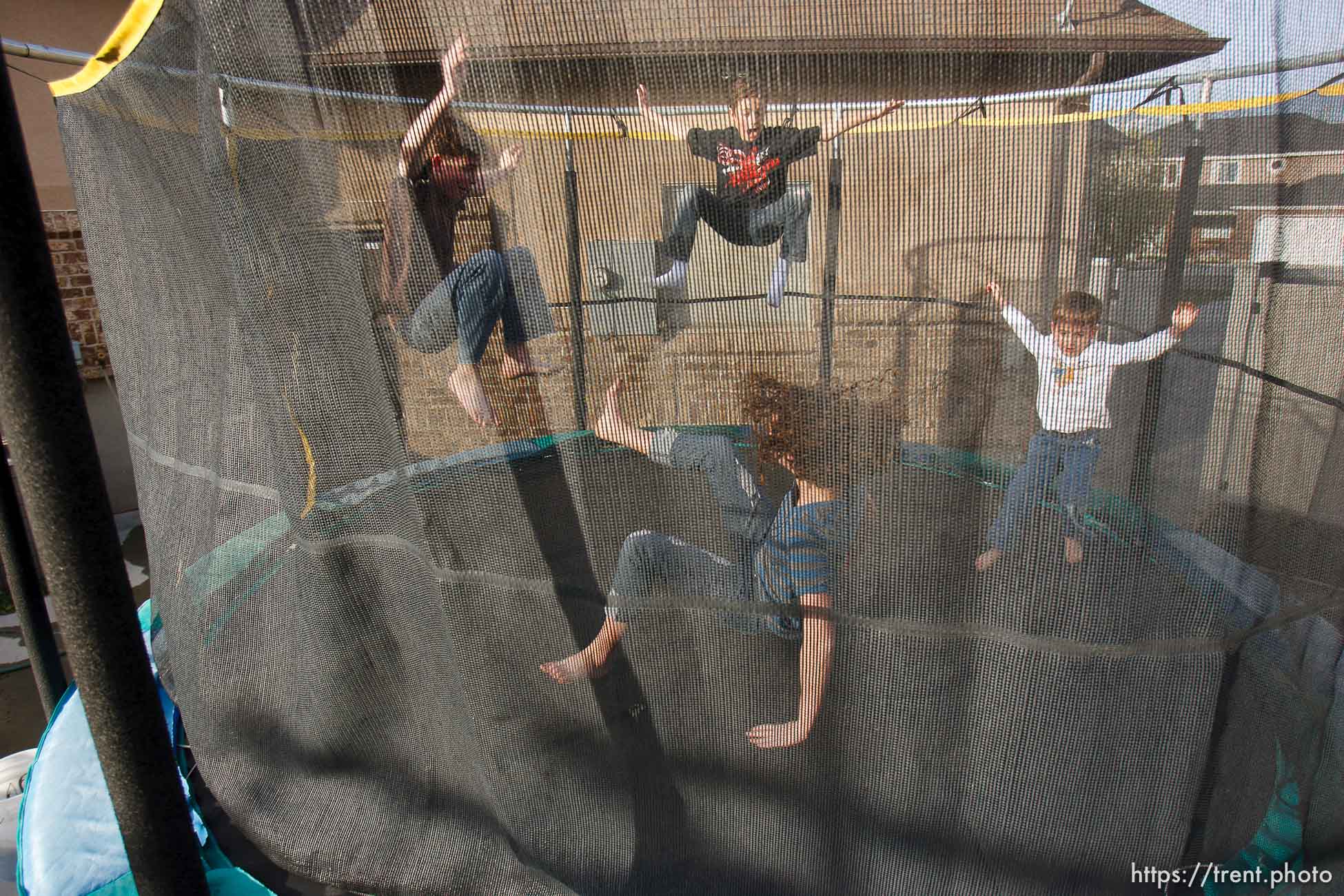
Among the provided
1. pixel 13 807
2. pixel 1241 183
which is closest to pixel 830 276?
pixel 1241 183

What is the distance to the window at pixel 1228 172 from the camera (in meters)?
0.73

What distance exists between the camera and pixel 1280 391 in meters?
0.80

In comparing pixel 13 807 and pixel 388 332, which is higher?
pixel 388 332

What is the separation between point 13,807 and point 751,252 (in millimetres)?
1657

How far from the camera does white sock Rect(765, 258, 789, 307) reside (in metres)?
0.76

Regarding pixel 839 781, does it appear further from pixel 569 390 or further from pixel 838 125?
pixel 838 125

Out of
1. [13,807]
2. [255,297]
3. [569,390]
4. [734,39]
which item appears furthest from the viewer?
[13,807]

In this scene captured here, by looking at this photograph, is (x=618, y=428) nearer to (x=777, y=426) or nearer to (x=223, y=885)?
(x=777, y=426)

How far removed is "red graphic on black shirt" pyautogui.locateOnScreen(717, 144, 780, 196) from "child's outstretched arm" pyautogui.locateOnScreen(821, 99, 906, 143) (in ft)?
0.19

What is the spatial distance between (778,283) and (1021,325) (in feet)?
0.75

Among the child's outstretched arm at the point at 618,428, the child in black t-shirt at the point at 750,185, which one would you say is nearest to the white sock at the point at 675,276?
the child in black t-shirt at the point at 750,185

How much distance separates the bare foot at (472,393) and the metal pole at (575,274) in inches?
4.2

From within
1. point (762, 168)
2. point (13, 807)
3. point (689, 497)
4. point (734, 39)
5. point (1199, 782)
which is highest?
point (734, 39)

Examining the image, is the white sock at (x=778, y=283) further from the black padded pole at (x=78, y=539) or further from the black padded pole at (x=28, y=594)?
the black padded pole at (x=28, y=594)
